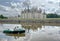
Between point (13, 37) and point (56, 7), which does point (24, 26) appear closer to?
point (13, 37)

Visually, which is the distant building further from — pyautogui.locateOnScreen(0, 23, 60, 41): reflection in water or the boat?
the boat

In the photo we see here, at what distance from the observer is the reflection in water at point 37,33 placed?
494 centimetres

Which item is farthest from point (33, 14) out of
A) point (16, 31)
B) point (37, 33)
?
point (16, 31)

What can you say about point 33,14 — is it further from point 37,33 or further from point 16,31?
point 16,31

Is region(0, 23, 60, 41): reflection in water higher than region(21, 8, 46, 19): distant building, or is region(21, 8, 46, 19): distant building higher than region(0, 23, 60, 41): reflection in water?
region(21, 8, 46, 19): distant building

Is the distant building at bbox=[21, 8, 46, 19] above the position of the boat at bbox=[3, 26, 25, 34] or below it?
above

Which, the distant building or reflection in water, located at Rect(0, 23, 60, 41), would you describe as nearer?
reflection in water, located at Rect(0, 23, 60, 41)

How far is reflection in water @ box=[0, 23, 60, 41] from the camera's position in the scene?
4941 millimetres

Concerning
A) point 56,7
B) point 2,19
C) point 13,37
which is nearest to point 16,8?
point 2,19

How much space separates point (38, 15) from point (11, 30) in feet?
2.90

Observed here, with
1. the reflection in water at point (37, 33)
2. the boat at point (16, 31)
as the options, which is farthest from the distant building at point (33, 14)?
the boat at point (16, 31)

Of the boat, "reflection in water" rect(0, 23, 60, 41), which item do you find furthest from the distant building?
the boat

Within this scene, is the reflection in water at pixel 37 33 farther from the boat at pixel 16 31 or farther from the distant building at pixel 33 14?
the distant building at pixel 33 14

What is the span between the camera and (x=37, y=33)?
5012 mm
